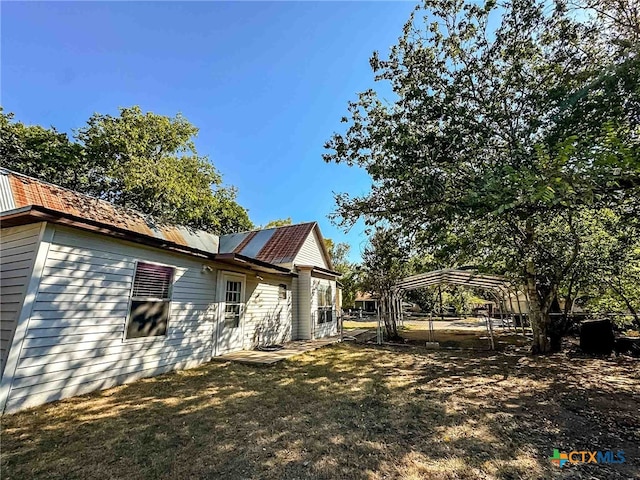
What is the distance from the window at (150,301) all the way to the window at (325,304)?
747 cm

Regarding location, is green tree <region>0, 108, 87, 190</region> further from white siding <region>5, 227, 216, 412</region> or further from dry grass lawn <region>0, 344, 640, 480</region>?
dry grass lawn <region>0, 344, 640, 480</region>

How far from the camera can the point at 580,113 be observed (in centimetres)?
516

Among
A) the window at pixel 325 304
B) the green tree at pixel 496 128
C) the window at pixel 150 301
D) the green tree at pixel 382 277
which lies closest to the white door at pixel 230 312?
the window at pixel 150 301

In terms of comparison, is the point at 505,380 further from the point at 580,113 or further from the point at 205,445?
the point at 205,445

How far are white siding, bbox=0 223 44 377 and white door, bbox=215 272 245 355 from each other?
4000 mm

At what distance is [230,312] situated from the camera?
8.44 meters

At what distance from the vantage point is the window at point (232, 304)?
8305 millimetres

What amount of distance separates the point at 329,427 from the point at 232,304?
5.56m

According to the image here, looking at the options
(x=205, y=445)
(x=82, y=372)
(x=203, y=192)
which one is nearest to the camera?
(x=205, y=445)

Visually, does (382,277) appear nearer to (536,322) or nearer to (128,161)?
(536,322)

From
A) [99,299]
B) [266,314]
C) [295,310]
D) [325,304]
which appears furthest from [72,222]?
[325,304]

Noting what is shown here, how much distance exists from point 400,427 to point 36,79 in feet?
50.9

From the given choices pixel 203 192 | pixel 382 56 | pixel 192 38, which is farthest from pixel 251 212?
pixel 382 56

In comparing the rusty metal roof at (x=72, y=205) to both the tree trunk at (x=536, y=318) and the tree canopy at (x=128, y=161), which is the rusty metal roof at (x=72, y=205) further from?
the tree trunk at (x=536, y=318)
